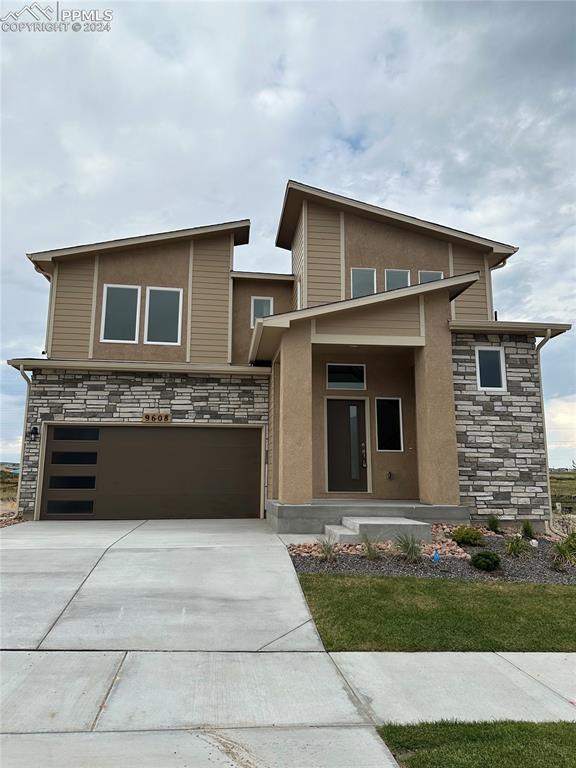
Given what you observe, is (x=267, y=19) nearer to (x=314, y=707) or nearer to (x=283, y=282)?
(x=283, y=282)

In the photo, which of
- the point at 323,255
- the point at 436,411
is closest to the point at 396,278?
the point at 323,255

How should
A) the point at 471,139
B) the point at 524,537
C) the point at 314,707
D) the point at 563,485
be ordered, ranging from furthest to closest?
the point at 563,485 → the point at 471,139 → the point at 524,537 → the point at 314,707

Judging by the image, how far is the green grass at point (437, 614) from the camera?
4719 millimetres

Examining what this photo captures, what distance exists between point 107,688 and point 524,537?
7930 millimetres

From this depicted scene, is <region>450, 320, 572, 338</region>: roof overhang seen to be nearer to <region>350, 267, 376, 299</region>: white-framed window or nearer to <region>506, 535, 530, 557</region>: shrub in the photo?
<region>350, 267, 376, 299</region>: white-framed window

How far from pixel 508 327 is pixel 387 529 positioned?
5.04m

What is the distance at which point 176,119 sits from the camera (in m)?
11.1

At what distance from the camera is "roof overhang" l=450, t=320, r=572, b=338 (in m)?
10.3

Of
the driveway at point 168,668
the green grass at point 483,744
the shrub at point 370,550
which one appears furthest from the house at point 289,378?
the green grass at point 483,744

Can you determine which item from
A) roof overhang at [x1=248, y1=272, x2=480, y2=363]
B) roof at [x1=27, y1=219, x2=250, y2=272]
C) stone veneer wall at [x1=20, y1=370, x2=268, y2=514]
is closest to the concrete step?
roof overhang at [x1=248, y1=272, x2=480, y2=363]

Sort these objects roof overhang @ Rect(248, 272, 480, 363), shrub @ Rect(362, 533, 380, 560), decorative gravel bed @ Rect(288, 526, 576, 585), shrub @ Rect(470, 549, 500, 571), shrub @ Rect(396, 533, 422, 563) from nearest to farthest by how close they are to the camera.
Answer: decorative gravel bed @ Rect(288, 526, 576, 585) → shrub @ Rect(470, 549, 500, 571) → shrub @ Rect(396, 533, 422, 563) → shrub @ Rect(362, 533, 380, 560) → roof overhang @ Rect(248, 272, 480, 363)

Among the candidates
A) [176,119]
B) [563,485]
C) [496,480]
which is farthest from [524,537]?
[563,485]

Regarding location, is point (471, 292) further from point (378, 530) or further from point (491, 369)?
point (378, 530)

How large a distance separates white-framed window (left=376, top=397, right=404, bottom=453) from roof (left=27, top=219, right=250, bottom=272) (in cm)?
561
